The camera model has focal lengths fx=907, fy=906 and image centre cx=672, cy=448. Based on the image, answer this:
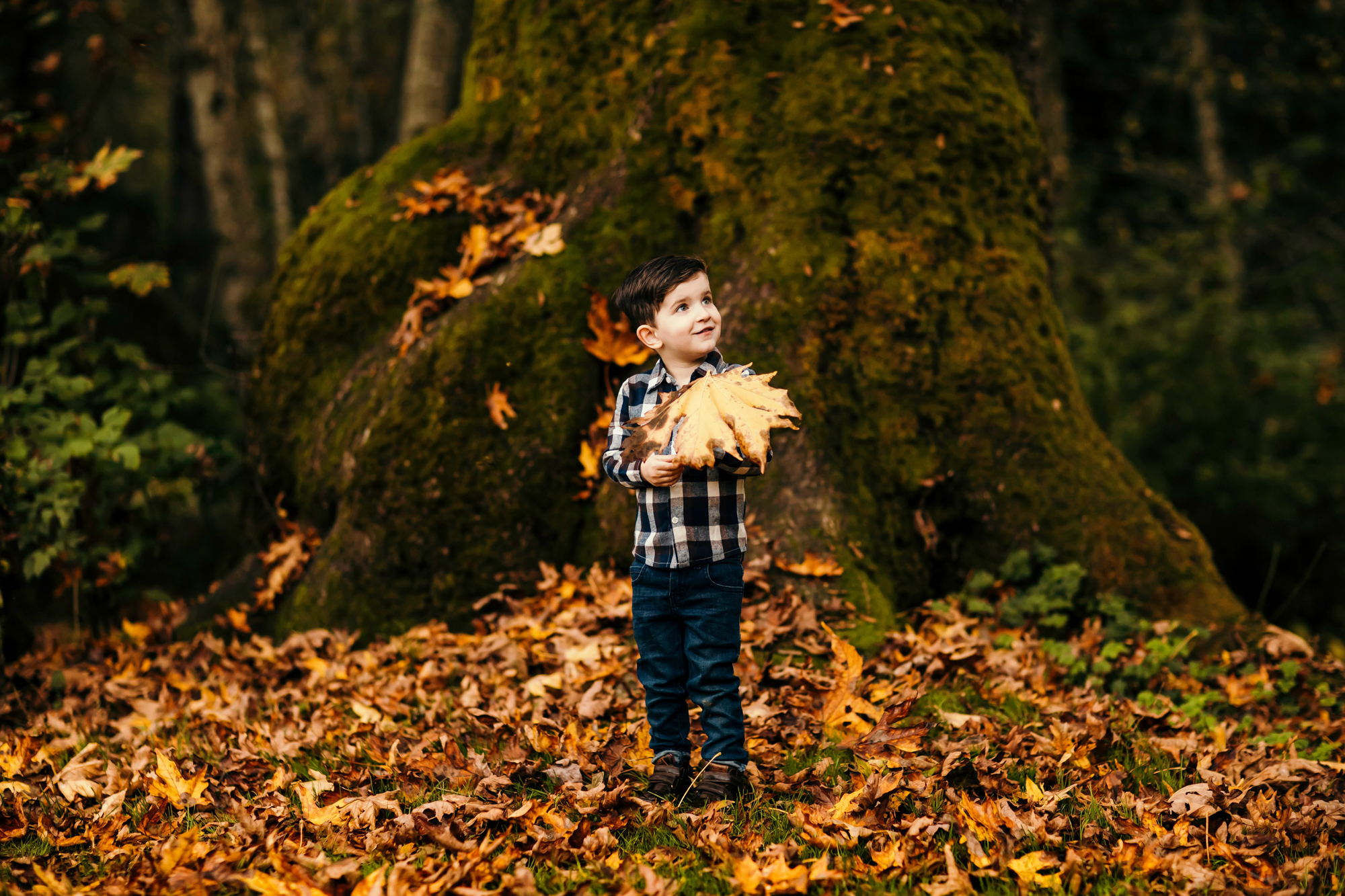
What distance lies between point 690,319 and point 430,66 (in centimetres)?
774

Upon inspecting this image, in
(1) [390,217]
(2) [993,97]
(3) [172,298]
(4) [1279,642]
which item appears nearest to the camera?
(4) [1279,642]

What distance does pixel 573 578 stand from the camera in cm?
438

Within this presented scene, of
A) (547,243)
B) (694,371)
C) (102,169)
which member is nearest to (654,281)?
(694,371)

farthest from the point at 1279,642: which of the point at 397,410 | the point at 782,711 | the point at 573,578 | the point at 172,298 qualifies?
the point at 172,298

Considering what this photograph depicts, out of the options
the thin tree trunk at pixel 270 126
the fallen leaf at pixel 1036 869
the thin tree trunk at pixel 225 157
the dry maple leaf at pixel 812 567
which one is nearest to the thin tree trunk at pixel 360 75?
the thin tree trunk at pixel 270 126

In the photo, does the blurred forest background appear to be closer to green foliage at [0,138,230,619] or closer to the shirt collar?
green foliage at [0,138,230,619]

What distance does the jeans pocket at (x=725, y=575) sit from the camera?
2641 millimetres

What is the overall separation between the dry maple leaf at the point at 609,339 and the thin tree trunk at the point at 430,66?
17.8 feet

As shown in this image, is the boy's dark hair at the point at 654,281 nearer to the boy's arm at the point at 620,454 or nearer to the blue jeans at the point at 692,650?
the boy's arm at the point at 620,454

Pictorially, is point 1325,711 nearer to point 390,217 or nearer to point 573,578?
point 573,578

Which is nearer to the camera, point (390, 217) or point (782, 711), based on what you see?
point (782, 711)

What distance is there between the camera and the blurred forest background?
195 inches

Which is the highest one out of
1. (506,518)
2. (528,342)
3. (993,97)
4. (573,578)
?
(993,97)

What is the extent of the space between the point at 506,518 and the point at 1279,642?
11.4 ft
